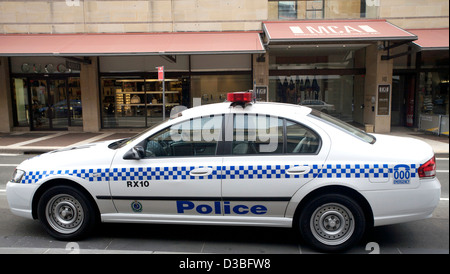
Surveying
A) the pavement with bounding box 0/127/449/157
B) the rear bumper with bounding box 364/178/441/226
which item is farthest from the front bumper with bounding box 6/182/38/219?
the pavement with bounding box 0/127/449/157

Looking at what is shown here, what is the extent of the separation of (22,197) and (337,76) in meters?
15.1

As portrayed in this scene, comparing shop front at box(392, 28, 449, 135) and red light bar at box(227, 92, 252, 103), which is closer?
red light bar at box(227, 92, 252, 103)

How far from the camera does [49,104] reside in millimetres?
17156

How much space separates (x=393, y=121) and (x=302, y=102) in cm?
437

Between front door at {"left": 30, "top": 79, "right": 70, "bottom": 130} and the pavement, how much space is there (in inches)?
27.3

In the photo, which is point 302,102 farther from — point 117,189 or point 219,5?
point 117,189

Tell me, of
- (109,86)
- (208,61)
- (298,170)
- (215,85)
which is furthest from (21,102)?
(298,170)

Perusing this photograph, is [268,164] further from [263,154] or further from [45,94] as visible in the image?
[45,94]

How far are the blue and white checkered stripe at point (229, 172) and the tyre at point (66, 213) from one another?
0.76ft

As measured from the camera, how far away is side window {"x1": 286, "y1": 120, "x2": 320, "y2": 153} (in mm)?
4074

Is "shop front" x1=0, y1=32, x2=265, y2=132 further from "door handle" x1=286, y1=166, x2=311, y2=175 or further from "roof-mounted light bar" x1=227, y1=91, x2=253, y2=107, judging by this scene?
"door handle" x1=286, y1=166, x2=311, y2=175

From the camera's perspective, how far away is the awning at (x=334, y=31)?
12.9 metres

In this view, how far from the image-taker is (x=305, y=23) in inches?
598
